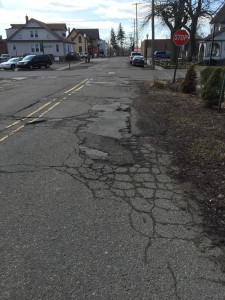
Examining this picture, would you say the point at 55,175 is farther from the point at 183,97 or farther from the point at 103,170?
the point at 183,97

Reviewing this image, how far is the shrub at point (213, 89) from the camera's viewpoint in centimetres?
962

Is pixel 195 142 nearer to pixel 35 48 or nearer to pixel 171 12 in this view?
pixel 171 12

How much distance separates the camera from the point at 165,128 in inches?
308

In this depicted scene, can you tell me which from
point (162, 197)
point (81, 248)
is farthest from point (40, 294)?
point (162, 197)

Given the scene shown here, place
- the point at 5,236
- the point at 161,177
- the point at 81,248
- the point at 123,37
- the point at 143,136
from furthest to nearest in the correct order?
the point at 123,37 → the point at 143,136 → the point at 161,177 → the point at 5,236 → the point at 81,248

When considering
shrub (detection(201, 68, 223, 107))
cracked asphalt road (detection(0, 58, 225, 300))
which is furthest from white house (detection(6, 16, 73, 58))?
cracked asphalt road (detection(0, 58, 225, 300))

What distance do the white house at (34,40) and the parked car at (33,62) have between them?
2407cm

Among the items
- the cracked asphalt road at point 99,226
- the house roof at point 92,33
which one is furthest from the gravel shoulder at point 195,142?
the house roof at point 92,33

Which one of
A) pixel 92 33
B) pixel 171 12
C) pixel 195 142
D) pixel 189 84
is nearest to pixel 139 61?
pixel 171 12

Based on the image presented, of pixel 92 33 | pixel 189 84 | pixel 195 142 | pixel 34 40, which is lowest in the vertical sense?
pixel 195 142

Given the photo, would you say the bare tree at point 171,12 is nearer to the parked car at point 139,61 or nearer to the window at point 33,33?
the parked car at point 139,61

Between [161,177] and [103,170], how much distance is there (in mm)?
1039

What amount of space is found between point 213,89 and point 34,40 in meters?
58.1

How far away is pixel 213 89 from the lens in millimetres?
9844
